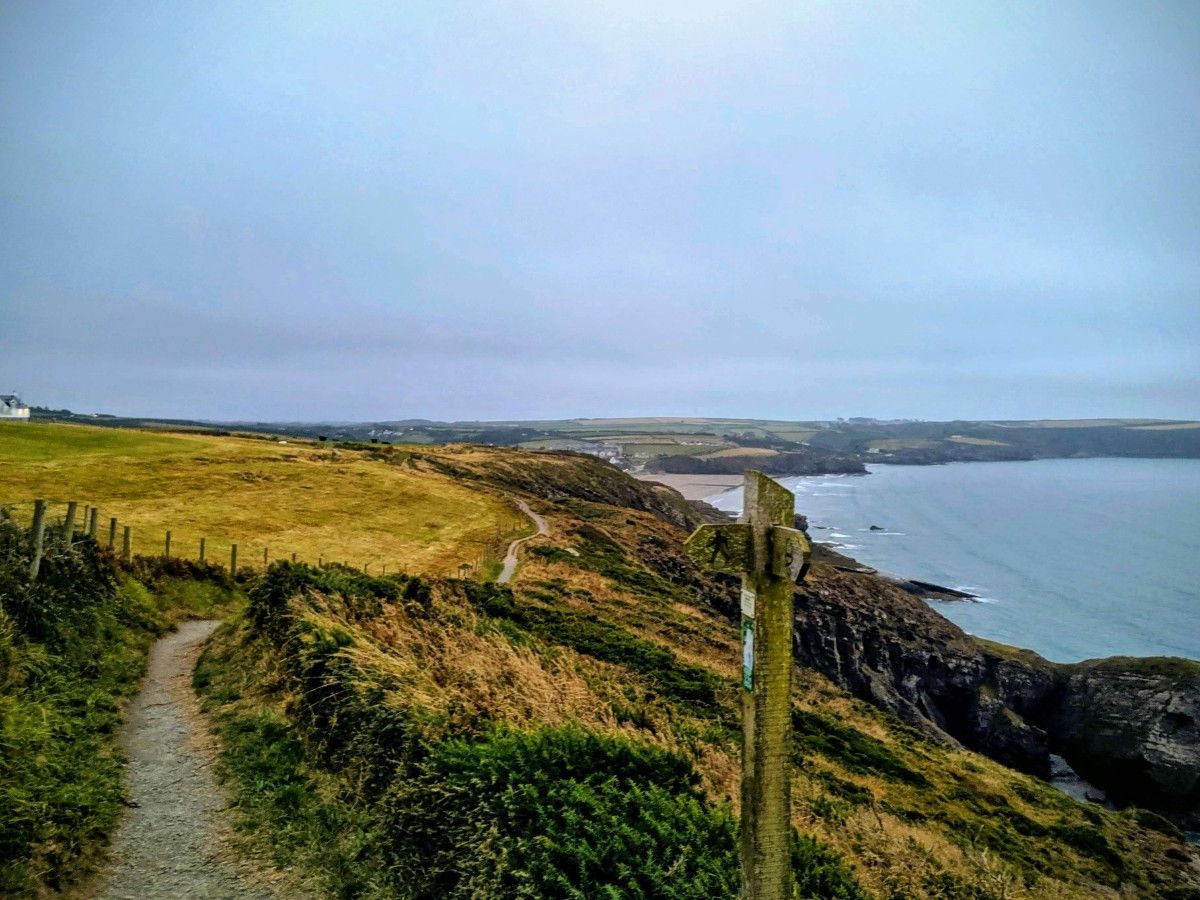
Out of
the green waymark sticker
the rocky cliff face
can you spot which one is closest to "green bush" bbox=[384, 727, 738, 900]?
the green waymark sticker

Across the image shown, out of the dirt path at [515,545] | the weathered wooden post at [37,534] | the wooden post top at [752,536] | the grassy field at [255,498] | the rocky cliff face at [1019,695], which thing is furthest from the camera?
the rocky cliff face at [1019,695]

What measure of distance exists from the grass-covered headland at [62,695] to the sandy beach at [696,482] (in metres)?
127

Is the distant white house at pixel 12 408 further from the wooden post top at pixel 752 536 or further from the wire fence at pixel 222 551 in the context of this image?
the wooden post top at pixel 752 536

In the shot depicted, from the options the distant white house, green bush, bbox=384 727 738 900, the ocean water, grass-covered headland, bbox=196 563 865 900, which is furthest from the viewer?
the distant white house

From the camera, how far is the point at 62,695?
10008mm

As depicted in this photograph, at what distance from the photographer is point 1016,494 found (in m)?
162

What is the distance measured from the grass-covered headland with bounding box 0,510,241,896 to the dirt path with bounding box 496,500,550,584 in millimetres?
14593

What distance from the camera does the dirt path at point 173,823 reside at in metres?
6.73

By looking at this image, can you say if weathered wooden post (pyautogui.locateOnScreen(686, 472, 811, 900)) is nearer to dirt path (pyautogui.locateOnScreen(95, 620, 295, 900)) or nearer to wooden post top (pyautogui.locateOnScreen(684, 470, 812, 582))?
wooden post top (pyautogui.locateOnScreen(684, 470, 812, 582))

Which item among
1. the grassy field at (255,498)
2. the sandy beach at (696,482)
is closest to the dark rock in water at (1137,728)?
the grassy field at (255,498)

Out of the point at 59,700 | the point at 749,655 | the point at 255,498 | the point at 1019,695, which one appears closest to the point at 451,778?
the point at 749,655

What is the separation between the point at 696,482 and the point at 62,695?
172893 mm

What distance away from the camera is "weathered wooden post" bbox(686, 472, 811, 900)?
4980mm

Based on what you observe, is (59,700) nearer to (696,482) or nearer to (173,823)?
(173,823)
